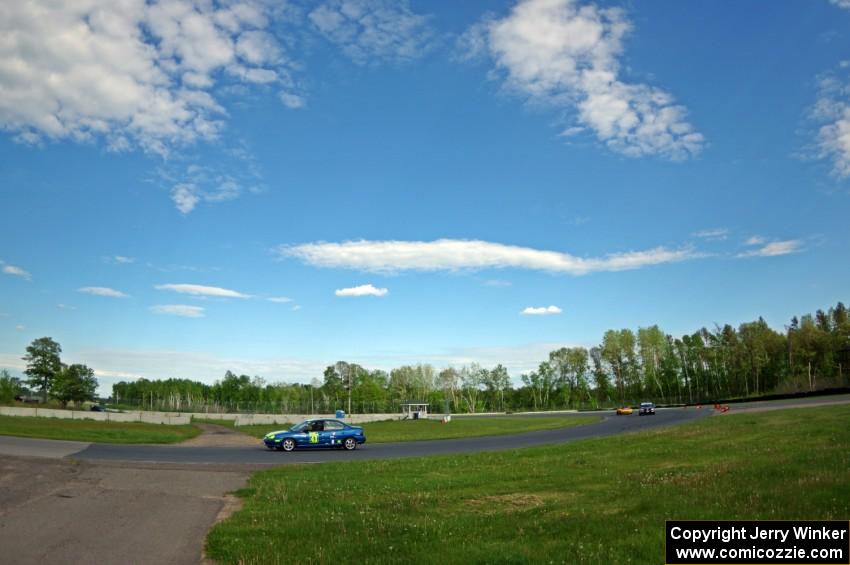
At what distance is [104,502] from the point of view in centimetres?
1305

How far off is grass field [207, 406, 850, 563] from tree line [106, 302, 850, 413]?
78941mm

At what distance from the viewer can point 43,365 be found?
321ft

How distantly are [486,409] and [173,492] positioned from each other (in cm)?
14426

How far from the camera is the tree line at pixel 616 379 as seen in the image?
10931 cm

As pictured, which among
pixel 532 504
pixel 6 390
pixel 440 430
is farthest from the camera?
pixel 6 390

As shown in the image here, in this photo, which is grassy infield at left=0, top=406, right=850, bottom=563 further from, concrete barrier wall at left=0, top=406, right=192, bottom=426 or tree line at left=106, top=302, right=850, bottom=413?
tree line at left=106, top=302, right=850, bottom=413

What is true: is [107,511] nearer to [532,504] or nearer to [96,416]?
[532,504]

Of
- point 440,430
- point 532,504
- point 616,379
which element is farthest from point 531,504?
point 616,379

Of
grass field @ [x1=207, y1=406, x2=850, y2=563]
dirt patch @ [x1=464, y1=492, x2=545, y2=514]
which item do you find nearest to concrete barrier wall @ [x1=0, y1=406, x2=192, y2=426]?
grass field @ [x1=207, y1=406, x2=850, y2=563]

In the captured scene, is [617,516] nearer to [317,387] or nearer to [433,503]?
[433,503]

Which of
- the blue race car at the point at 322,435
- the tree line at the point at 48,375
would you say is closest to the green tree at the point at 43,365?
the tree line at the point at 48,375

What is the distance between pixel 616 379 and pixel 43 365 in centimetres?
11679

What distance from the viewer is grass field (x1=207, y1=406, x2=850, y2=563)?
320 inches

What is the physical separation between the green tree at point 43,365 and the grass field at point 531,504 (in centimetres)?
9960
